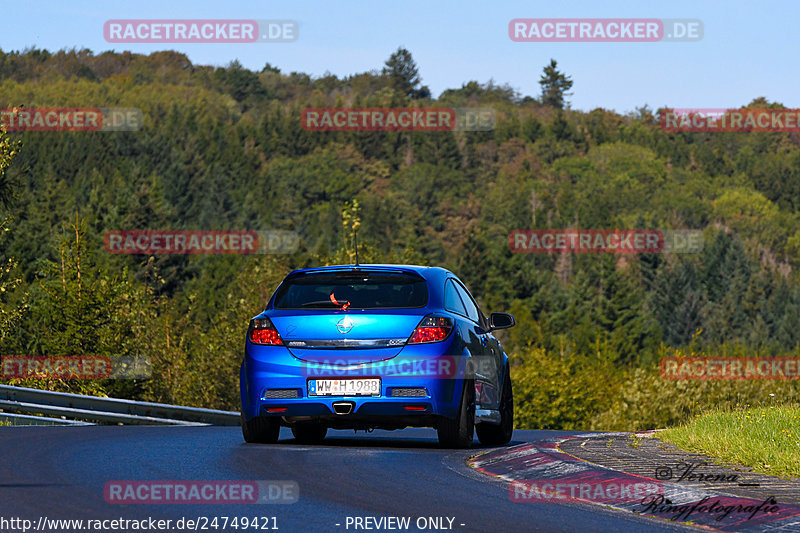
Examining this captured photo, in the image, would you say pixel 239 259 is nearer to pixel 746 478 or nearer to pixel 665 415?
pixel 665 415

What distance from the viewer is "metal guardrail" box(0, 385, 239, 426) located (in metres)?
17.0

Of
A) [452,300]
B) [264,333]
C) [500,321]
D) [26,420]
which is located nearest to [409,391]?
[452,300]

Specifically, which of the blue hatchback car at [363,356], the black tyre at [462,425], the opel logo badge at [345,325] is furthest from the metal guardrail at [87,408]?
the black tyre at [462,425]

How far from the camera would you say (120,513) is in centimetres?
696

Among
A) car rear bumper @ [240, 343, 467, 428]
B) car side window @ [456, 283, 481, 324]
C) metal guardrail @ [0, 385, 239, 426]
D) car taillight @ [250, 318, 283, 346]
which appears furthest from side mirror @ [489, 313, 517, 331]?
metal guardrail @ [0, 385, 239, 426]

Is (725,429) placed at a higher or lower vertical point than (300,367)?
lower

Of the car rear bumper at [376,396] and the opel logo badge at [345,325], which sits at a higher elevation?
the opel logo badge at [345,325]

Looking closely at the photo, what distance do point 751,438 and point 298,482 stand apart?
410 centimetres

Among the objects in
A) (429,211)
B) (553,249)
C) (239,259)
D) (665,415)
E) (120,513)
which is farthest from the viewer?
(429,211)

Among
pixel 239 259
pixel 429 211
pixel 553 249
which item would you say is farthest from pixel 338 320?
pixel 429 211

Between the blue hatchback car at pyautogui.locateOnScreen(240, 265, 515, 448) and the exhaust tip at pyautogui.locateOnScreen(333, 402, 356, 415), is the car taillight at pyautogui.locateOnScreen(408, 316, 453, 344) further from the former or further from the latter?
the exhaust tip at pyautogui.locateOnScreen(333, 402, 356, 415)

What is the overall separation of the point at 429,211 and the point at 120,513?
618 ft

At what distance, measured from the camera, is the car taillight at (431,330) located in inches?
426

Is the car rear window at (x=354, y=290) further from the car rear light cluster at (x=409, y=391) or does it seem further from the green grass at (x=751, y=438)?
the green grass at (x=751, y=438)
